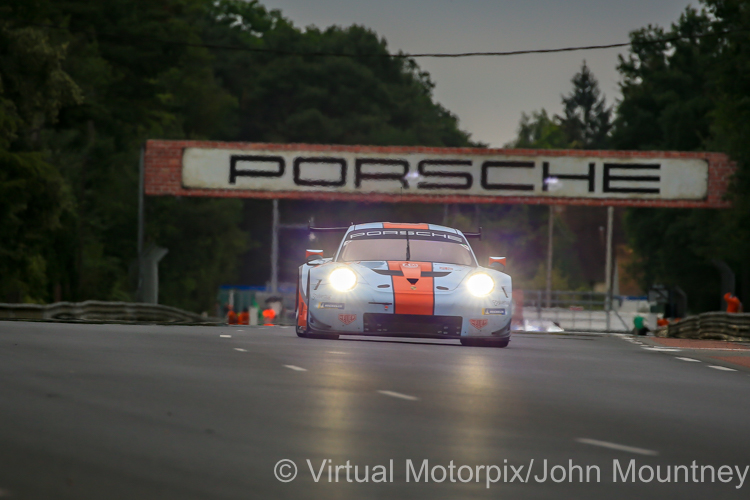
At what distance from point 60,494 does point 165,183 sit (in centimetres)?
3084

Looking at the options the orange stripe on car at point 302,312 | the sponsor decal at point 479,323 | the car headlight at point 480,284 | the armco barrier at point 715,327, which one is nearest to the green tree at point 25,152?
the armco barrier at point 715,327

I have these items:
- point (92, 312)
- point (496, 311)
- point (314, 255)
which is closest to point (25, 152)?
point (92, 312)

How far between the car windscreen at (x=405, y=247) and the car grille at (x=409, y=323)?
48.4 inches

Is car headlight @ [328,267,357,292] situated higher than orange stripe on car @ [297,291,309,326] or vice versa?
car headlight @ [328,267,357,292]

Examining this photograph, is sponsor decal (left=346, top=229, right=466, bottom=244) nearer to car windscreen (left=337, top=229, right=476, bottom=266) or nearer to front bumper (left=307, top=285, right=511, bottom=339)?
car windscreen (left=337, top=229, right=476, bottom=266)

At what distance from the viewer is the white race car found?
13.5 metres

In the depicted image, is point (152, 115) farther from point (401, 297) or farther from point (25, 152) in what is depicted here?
point (401, 297)

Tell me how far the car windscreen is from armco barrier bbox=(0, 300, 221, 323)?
645cm

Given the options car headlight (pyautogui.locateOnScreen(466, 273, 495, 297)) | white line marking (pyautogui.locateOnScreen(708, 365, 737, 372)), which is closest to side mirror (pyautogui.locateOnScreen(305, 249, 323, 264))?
car headlight (pyautogui.locateOnScreen(466, 273, 495, 297))

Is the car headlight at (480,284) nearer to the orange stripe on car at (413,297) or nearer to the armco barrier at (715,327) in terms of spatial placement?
the orange stripe on car at (413,297)

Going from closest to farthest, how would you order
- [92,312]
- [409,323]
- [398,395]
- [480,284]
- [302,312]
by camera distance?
[398,395], [409,323], [480,284], [302,312], [92,312]

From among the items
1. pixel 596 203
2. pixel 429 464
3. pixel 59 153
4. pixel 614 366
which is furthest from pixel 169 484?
pixel 59 153

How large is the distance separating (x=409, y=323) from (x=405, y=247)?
1663 millimetres

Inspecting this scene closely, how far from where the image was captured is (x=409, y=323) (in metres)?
13.5
